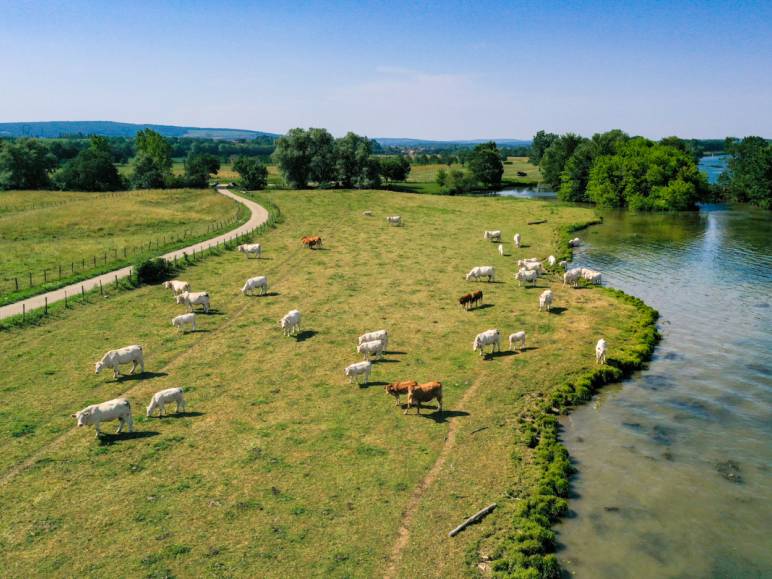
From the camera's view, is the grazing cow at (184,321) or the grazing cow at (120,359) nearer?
the grazing cow at (120,359)

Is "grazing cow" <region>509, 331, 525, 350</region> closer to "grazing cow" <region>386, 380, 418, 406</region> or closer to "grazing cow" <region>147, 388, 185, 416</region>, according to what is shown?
"grazing cow" <region>386, 380, 418, 406</region>

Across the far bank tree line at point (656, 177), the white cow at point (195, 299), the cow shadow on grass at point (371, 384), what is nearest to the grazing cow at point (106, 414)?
the cow shadow on grass at point (371, 384)

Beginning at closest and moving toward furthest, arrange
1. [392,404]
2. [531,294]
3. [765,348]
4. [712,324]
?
[392,404], [765,348], [712,324], [531,294]

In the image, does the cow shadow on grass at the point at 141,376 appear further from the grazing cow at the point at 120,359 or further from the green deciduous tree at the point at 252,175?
the green deciduous tree at the point at 252,175

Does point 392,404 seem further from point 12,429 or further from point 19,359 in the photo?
point 19,359

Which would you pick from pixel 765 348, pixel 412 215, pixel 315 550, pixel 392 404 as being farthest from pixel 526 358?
pixel 412 215

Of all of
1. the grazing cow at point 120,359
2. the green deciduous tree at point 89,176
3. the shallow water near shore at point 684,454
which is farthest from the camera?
the green deciduous tree at point 89,176
